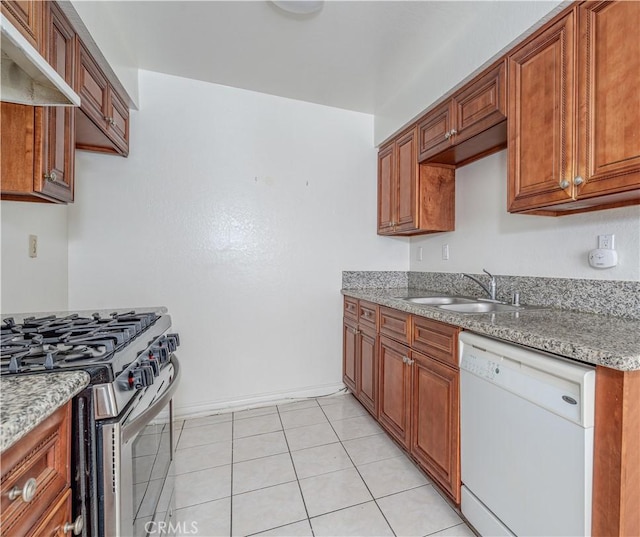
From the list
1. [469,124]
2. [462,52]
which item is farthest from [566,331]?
[462,52]

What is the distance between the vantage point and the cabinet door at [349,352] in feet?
8.36

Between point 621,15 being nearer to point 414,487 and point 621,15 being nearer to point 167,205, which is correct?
point 414,487

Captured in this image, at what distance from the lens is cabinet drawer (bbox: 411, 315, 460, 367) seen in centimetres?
142

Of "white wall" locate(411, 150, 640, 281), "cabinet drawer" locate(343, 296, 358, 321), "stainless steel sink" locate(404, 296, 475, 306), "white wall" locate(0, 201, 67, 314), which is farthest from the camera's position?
"cabinet drawer" locate(343, 296, 358, 321)

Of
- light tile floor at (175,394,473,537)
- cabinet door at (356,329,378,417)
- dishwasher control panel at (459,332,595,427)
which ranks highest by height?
dishwasher control panel at (459,332,595,427)

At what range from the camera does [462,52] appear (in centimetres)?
175

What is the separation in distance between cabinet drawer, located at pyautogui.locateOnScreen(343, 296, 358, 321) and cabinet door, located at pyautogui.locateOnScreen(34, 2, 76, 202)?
1.87 m

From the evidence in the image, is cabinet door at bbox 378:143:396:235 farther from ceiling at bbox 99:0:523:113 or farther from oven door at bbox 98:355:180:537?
oven door at bbox 98:355:180:537

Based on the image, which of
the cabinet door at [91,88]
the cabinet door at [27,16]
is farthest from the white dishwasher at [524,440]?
the cabinet door at [91,88]

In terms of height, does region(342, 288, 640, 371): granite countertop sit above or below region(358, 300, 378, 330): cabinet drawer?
above

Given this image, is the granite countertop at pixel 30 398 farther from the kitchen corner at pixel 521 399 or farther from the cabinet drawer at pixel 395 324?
the cabinet drawer at pixel 395 324

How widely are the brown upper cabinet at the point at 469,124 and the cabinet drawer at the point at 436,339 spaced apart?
3.45 ft

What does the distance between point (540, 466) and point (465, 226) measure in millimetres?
1617

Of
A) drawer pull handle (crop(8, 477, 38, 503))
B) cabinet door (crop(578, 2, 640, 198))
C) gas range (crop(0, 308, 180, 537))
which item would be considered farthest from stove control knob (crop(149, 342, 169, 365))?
cabinet door (crop(578, 2, 640, 198))
